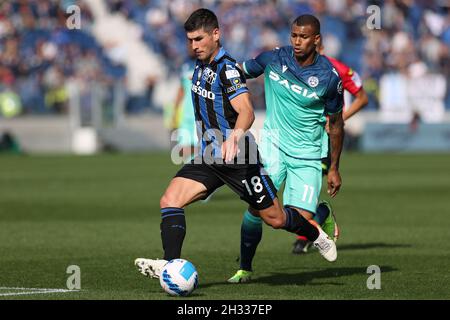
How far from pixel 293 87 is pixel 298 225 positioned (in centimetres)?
154

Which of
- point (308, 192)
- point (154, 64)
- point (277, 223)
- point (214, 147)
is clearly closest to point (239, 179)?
point (214, 147)

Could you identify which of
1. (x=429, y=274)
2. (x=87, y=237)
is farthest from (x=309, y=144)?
(x=87, y=237)

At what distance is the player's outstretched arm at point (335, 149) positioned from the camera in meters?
9.48

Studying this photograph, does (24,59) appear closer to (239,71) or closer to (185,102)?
(185,102)

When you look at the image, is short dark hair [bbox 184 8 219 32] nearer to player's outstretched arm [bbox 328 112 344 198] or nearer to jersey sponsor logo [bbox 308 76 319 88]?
jersey sponsor logo [bbox 308 76 319 88]

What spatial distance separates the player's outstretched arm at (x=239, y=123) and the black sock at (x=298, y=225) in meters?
1.08

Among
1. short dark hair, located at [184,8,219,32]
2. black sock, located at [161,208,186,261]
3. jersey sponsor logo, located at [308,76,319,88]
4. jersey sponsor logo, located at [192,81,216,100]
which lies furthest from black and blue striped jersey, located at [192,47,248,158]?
jersey sponsor logo, located at [308,76,319,88]

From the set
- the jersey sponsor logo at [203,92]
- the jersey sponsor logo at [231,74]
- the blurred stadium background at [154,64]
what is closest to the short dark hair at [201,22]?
the jersey sponsor logo at [231,74]

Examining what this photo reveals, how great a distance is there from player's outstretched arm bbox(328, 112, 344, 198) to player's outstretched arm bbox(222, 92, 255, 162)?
1.42 metres

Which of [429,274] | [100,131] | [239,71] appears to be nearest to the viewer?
[239,71]

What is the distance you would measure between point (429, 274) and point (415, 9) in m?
27.7

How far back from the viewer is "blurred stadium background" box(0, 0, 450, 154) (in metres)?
33.3

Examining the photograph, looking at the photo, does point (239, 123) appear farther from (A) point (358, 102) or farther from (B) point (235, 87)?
(A) point (358, 102)

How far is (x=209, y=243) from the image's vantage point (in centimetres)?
1254
